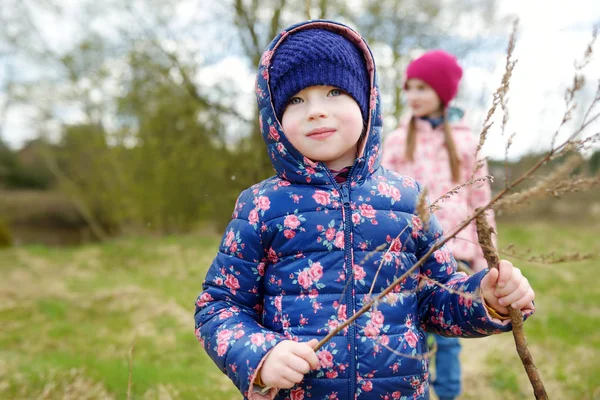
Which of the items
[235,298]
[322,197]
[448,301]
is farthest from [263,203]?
[448,301]

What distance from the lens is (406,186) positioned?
5.50 ft

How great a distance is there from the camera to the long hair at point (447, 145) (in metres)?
3.08

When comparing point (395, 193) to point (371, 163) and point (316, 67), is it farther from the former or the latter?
point (316, 67)

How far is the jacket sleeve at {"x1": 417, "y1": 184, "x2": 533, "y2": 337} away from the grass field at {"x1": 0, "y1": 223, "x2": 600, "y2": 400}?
3.62 feet

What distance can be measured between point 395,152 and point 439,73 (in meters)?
0.53

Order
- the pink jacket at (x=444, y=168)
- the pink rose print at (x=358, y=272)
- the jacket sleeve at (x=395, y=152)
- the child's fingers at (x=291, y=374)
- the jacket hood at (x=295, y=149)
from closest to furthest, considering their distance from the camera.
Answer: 1. the child's fingers at (x=291, y=374)
2. the pink rose print at (x=358, y=272)
3. the jacket hood at (x=295, y=149)
4. the pink jacket at (x=444, y=168)
5. the jacket sleeve at (x=395, y=152)

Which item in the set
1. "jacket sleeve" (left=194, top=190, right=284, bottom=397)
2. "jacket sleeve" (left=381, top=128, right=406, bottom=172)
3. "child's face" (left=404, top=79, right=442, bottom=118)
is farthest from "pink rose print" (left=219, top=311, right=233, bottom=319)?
"child's face" (left=404, top=79, right=442, bottom=118)

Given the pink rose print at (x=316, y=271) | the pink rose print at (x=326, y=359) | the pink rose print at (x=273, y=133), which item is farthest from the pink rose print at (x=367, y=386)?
the pink rose print at (x=273, y=133)

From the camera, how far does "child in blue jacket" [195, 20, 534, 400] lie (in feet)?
4.65

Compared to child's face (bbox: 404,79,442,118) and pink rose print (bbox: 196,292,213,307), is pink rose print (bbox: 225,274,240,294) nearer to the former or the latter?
pink rose print (bbox: 196,292,213,307)

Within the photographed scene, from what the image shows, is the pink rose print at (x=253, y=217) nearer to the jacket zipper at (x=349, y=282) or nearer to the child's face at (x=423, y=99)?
the jacket zipper at (x=349, y=282)

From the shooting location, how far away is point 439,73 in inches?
123

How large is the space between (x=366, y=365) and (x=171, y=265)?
7.91 meters

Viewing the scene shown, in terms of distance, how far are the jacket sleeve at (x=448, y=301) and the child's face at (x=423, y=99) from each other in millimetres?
1688
